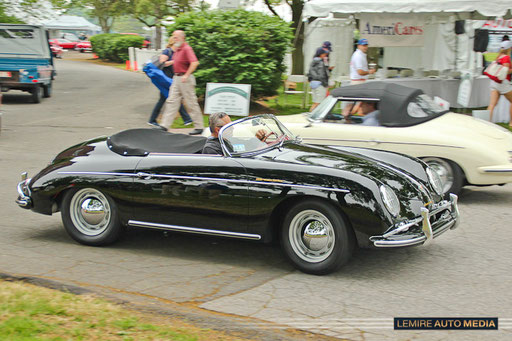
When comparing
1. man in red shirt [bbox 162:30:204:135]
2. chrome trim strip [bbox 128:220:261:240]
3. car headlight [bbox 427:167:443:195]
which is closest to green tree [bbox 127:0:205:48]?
man in red shirt [bbox 162:30:204:135]

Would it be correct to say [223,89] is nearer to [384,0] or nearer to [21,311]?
[384,0]

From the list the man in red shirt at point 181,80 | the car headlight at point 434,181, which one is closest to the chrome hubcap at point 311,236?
the car headlight at point 434,181

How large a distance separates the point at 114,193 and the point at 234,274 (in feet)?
4.74

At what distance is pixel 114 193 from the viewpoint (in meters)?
5.74

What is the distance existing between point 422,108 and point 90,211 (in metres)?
4.73

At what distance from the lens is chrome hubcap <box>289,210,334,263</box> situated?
504 cm

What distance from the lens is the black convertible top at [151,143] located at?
5926mm

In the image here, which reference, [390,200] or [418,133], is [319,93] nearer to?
[418,133]

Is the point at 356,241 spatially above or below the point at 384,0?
below

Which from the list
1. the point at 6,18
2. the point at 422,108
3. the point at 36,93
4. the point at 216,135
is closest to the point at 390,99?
the point at 422,108

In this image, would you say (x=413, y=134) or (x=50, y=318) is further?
(x=413, y=134)

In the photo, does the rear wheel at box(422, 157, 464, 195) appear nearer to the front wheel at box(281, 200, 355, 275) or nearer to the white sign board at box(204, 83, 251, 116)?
the front wheel at box(281, 200, 355, 275)

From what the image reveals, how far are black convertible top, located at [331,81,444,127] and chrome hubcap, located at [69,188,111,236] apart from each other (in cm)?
380

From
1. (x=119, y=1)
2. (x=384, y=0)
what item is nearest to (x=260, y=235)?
(x=384, y=0)
